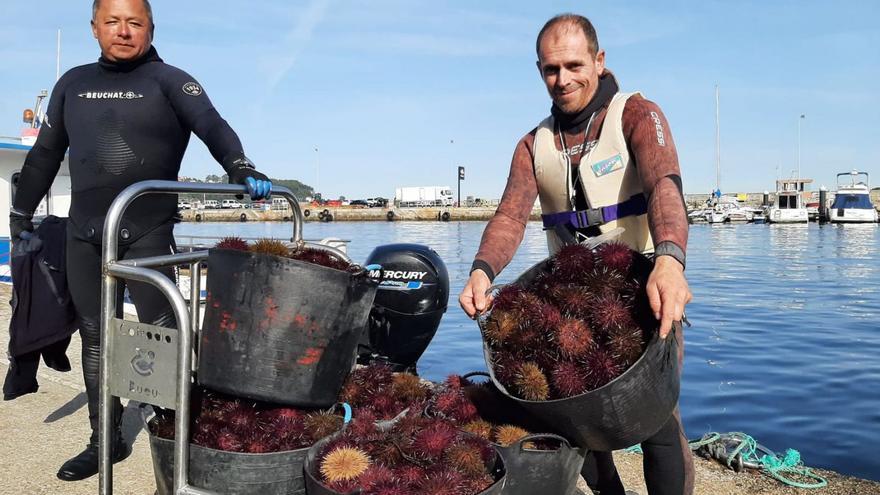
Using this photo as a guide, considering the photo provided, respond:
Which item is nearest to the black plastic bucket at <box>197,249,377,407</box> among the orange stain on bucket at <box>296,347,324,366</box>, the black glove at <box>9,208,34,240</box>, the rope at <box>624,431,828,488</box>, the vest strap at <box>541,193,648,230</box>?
the orange stain on bucket at <box>296,347,324,366</box>

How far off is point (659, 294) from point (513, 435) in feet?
2.30

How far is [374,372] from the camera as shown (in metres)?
2.97

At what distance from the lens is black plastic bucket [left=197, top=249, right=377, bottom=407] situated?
229 centimetres

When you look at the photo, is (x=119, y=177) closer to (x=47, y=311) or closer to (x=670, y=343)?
(x=47, y=311)

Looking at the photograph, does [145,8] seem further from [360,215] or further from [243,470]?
[360,215]

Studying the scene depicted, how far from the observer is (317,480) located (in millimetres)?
2143

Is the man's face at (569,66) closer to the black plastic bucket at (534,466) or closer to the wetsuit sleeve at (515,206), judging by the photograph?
the wetsuit sleeve at (515,206)

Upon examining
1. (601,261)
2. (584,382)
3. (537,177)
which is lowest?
(584,382)

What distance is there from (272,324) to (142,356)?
1.57 ft

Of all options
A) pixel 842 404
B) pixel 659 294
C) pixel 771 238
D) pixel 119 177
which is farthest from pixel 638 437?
pixel 771 238

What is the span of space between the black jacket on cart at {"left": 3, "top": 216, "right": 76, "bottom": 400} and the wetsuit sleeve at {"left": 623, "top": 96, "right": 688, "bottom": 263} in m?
2.88

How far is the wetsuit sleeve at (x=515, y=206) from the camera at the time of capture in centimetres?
309

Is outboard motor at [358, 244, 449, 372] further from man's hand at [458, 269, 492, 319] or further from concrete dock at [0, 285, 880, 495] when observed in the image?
man's hand at [458, 269, 492, 319]

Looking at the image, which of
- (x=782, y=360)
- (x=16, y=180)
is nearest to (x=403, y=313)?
(x=782, y=360)
